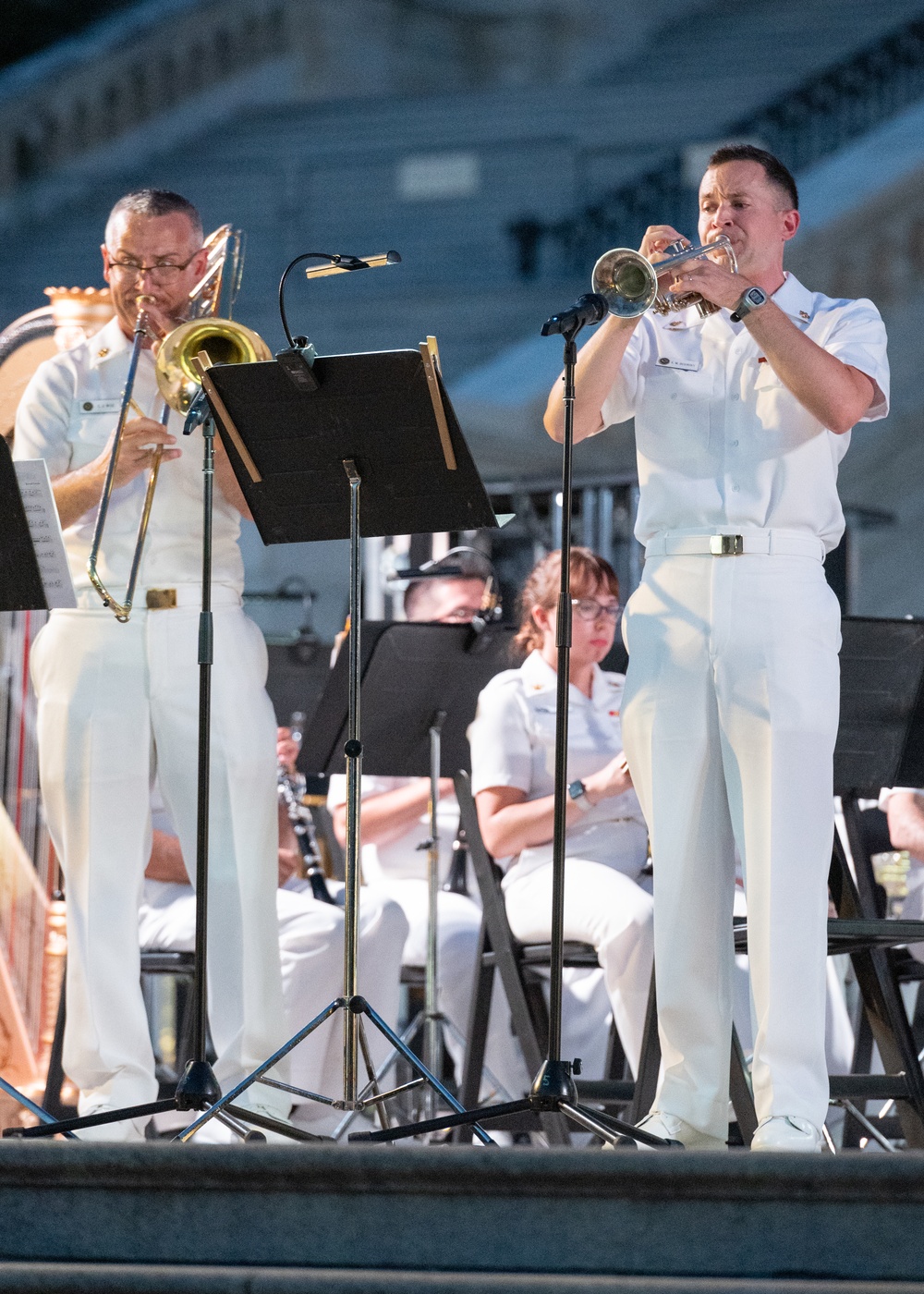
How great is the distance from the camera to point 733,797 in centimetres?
331

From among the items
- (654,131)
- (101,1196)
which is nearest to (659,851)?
(101,1196)

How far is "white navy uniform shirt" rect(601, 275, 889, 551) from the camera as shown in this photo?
3.34m

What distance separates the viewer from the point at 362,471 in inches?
134

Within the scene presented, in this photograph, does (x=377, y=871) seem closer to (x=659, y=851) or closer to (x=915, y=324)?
(x=659, y=851)

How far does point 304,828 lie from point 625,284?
2606mm

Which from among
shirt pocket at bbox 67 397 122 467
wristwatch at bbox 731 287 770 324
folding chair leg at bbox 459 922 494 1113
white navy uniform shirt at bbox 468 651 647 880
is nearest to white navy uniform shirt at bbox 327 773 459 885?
white navy uniform shirt at bbox 468 651 647 880

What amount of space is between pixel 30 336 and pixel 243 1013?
1592 millimetres

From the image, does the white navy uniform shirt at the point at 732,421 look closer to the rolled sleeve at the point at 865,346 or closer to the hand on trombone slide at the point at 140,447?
the rolled sleeve at the point at 865,346

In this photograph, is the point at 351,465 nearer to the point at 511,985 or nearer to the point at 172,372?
the point at 172,372

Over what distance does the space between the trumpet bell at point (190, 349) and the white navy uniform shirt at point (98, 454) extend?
8.6 inches

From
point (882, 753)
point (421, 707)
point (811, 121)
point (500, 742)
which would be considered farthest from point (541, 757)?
point (811, 121)

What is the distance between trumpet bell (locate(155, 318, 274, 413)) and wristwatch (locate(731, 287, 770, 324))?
93cm

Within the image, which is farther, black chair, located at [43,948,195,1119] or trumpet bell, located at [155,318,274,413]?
black chair, located at [43,948,195,1119]

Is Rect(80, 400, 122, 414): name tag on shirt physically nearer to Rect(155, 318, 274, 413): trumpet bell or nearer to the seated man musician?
Rect(155, 318, 274, 413): trumpet bell
